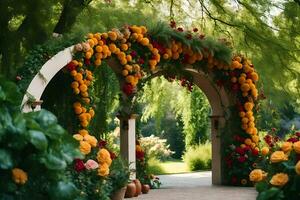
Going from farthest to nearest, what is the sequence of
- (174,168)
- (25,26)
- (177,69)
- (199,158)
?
(174,168)
(199,158)
(25,26)
(177,69)

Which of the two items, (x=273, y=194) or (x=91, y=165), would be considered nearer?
(x=273, y=194)

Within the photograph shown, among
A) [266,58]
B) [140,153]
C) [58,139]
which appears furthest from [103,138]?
[58,139]

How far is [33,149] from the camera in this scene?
2523 millimetres

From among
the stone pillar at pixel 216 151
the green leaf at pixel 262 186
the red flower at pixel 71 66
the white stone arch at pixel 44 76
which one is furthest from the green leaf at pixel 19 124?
the stone pillar at pixel 216 151

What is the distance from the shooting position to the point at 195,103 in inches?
719

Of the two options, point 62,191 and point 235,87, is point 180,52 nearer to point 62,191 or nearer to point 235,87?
point 235,87

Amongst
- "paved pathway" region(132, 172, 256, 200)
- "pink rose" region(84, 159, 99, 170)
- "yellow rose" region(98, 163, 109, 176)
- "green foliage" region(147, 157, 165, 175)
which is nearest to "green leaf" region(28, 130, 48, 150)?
"pink rose" region(84, 159, 99, 170)

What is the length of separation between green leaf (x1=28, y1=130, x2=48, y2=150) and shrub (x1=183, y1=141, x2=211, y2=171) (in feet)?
51.7

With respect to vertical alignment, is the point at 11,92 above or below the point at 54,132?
above

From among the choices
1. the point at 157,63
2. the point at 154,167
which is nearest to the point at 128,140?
the point at 157,63

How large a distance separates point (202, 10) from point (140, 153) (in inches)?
209

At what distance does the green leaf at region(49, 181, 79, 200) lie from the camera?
2.57 metres

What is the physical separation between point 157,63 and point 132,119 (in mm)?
1130

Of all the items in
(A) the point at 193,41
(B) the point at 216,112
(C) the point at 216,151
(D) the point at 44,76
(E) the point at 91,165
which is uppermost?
(A) the point at 193,41
